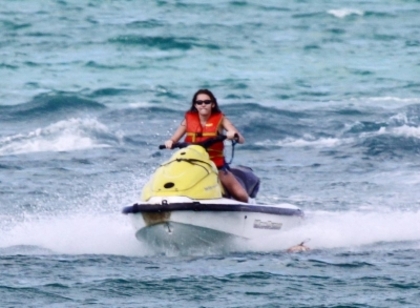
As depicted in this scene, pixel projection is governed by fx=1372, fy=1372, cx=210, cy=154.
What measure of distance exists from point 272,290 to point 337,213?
5.00m

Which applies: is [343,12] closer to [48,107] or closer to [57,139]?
[48,107]

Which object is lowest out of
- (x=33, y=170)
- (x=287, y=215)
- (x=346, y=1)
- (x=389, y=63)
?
(x=287, y=215)

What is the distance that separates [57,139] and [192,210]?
9.90m

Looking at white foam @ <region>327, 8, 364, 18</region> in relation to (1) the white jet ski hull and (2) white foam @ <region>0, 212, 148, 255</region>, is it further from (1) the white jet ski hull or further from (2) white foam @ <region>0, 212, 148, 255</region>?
(1) the white jet ski hull

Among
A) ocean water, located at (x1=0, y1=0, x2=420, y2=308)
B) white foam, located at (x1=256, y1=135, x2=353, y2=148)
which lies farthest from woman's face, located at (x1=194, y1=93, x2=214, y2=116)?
white foam, located at (x1=256, y1=135, x2=353, y2=148)

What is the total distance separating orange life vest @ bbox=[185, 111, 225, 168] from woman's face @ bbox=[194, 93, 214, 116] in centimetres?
13

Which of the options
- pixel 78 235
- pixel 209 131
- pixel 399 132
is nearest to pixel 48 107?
pixel 399 132

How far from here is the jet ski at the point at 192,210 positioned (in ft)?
44.0

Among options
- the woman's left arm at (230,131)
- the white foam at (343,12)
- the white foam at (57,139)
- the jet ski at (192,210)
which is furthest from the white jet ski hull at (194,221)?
the white foam at (343,12)

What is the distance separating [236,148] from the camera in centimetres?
2230

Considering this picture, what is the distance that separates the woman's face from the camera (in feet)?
A: 46.8

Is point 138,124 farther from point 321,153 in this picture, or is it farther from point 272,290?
point 272,290

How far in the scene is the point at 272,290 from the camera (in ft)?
39.0

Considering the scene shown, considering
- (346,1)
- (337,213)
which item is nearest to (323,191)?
(337,213)
